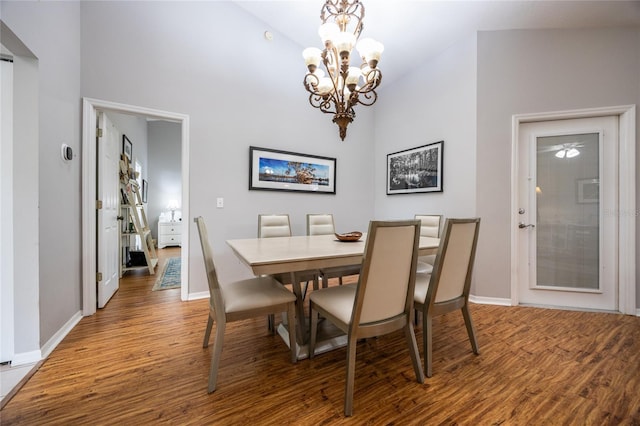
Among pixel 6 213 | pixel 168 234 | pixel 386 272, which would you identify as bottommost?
pixel 168 234

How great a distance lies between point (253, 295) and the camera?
1582 millimetres

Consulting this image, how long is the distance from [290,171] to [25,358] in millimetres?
2760

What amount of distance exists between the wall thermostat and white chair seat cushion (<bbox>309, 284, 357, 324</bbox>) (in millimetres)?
2202

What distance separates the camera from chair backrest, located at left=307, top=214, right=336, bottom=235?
9.82 ft

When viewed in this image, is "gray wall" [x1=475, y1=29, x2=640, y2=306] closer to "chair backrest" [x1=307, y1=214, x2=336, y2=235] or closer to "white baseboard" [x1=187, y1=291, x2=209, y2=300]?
"chair backrest" [x1=307, y1=214, x2=336, y2=235]

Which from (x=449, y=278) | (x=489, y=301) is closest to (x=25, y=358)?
(x=449, y=278)

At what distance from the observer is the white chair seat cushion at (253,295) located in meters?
1.47

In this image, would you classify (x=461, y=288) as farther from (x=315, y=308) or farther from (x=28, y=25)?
(x=28, y=25)

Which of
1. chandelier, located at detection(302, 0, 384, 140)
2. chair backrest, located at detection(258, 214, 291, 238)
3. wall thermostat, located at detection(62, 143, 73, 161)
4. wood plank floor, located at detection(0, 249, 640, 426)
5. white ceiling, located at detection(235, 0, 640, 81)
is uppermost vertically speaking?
white ceiling, located at detection(235, 0, 640, 81)

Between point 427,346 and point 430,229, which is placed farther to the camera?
point 430,229

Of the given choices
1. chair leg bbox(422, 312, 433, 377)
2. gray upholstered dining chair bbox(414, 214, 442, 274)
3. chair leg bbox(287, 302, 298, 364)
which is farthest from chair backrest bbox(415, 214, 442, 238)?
chair leg bbox(287, 302, 298, 364)

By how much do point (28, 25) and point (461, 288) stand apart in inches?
126

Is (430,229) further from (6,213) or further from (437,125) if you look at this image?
(6,213)

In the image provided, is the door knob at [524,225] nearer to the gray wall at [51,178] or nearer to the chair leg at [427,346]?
the chair leg at [427,346]
